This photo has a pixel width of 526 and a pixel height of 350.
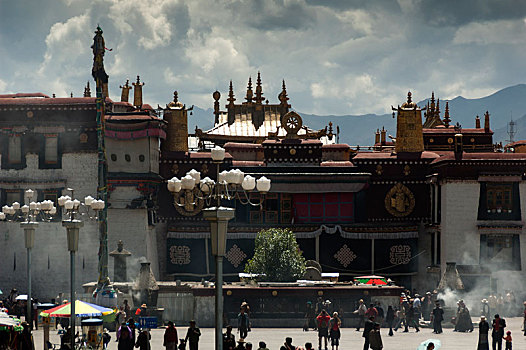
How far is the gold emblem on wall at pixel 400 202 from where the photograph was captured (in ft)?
176

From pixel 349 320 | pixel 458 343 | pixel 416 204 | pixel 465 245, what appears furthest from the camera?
pixel 416 204

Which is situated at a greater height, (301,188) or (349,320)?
(301,188)

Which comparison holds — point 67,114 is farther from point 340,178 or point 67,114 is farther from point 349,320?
point 349,320

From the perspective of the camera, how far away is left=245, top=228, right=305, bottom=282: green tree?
43.6m

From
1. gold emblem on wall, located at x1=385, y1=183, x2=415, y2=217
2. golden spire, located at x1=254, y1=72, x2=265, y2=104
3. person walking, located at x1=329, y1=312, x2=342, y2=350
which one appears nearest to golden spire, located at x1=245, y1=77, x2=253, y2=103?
golden spire, located at x1=254, y1=72, x2=265, y2=104

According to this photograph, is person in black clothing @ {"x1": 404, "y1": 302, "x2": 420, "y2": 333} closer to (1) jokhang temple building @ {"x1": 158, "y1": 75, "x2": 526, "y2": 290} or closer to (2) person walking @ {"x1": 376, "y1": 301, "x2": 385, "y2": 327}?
(2) person walking @ {"x1": 376, "y1": 301, "x2": 385, "y2": 327}

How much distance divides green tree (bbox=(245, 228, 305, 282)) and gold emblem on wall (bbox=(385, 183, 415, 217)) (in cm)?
1051

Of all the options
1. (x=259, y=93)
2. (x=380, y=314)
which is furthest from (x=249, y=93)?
(x=380, y=314)

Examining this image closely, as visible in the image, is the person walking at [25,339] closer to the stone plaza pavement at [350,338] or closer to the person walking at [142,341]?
the person walking at [142,341]

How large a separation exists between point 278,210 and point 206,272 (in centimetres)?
511

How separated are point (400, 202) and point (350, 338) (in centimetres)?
1716

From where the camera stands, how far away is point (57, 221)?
51156 mm

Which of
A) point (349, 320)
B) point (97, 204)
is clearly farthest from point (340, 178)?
A: point (97, 204)

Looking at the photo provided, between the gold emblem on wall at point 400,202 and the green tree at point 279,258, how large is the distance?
10.5m
